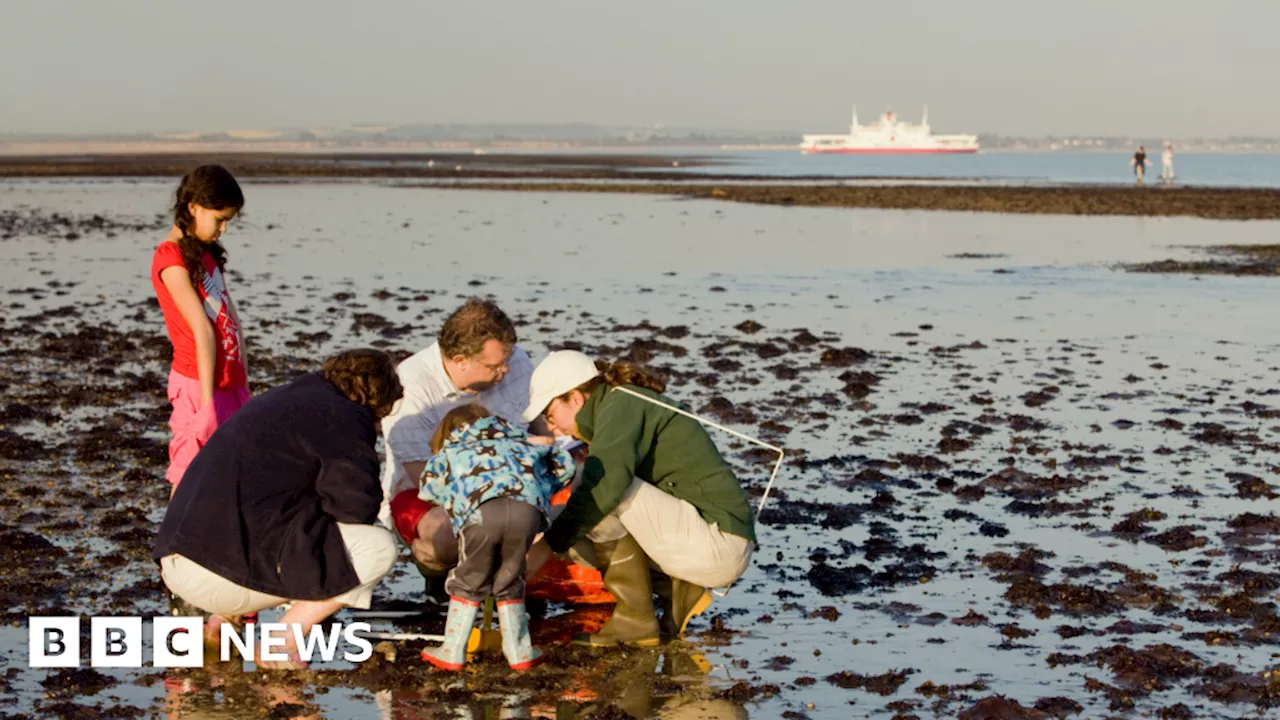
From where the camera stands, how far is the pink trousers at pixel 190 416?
19.0ft

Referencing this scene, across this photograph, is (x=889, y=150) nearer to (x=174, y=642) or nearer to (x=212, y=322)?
(x=212, y=322)

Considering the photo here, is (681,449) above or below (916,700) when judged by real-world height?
above

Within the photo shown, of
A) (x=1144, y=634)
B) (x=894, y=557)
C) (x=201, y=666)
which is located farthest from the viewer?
(x=894, y=557)

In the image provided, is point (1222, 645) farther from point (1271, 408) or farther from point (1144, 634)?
point (1271, 408)

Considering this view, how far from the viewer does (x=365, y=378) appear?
515 centimetres

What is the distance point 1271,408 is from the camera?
10820mm

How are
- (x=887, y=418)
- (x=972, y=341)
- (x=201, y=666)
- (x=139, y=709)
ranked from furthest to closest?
(x=972, y=341)
(x=887, y=418)
(x=201, y=666)
(x=139, y=709)

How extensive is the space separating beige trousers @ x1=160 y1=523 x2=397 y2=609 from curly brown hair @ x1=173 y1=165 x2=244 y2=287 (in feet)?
3.98

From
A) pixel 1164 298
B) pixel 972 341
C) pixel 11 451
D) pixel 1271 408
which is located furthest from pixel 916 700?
pixel 1164 298

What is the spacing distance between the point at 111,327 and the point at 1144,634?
1119 centimetres

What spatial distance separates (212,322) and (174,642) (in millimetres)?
1236

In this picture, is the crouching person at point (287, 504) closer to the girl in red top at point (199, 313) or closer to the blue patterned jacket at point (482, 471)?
the blue patterned jacket at point (482, 471)

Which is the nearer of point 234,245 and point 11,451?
point 11,451

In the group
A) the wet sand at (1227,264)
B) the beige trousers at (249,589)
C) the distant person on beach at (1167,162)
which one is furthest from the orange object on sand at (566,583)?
the distant person on beach at (1167,162)
